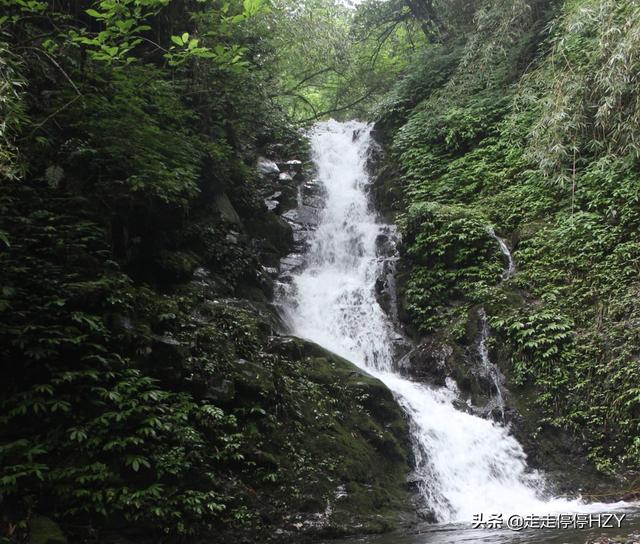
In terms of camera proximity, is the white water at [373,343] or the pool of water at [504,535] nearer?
the pool of water at [504,535]

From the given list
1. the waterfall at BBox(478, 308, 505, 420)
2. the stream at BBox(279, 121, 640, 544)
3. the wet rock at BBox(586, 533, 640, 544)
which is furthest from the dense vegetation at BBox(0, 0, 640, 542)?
the wet rock at BBox(586, 533, 640, 544)

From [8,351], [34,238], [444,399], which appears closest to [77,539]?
[8,351]

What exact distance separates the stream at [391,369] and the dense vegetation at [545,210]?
0.70 metres

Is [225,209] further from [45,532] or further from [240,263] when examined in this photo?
[45,532]

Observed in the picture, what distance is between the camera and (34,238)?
5.84 m

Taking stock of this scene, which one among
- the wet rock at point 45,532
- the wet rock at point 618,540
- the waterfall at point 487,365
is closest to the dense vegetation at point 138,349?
the wet rock at point 45,532

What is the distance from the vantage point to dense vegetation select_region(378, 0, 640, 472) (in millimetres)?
8578

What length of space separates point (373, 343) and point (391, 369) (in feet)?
2.30

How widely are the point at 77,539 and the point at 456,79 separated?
13923mm

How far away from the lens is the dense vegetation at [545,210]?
858 centimetres

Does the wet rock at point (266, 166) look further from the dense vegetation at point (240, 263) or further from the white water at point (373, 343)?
the white water at point (373, 343)

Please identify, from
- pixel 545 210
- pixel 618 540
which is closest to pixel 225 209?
pixel 545 210

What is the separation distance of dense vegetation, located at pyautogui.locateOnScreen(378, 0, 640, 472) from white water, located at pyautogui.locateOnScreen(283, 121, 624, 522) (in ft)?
3.16

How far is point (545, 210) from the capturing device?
11000mm
